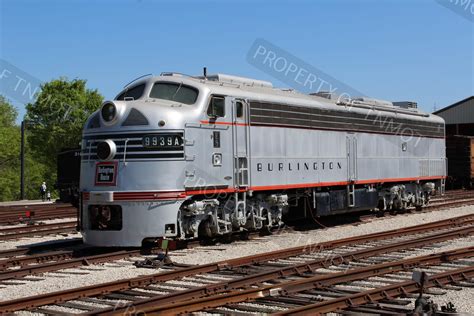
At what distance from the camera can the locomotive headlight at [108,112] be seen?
13.7 meters

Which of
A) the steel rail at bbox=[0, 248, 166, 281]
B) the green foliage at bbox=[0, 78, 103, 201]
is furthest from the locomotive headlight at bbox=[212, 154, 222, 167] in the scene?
the green foliage at bbox=[0, 78, 103, 201]

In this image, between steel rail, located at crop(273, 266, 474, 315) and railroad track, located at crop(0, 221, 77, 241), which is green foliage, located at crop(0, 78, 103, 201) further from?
steel rail, located at crop(273, 266, 474, 315)

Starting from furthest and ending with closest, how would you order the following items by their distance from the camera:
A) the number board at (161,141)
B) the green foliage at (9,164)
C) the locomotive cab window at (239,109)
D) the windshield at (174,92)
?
the green foliage at (9,164), the locomotive cab window at (239,109), the windshield at (174,92), the number board at (161,141)

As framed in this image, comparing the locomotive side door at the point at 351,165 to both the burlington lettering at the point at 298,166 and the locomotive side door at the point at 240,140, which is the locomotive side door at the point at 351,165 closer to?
the burlington lettering at the point at 298,166

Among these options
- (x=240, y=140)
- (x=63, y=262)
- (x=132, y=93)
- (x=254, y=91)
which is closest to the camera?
(x=63, y=262)

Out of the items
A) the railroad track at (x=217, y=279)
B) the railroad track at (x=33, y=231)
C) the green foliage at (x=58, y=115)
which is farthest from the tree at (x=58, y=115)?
the railroad track at (x=217, y=279)

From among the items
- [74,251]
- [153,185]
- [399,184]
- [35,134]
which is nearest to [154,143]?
[153,185]

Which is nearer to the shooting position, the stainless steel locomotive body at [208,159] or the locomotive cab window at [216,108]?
the stainless steel locomotive body at [208,159]

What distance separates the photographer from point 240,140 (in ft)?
50.1

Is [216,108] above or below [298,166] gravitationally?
above

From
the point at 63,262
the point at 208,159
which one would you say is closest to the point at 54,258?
the point at 63,262

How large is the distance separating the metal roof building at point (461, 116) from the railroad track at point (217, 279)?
40.5 metres

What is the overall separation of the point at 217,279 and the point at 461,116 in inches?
1860

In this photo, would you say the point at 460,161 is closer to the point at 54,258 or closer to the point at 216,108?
the point at 216,108
